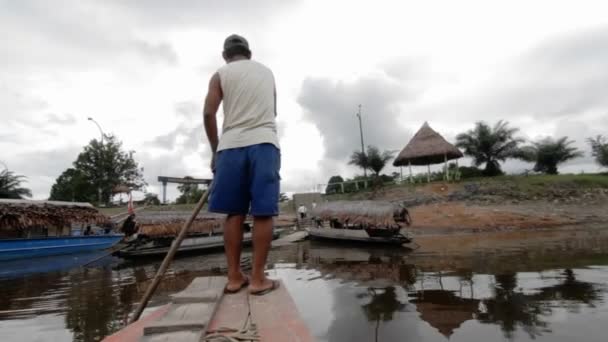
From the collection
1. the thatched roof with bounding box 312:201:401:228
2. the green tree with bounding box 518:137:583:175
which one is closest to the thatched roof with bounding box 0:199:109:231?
the thatched roof with bounding box 312:201:401:228

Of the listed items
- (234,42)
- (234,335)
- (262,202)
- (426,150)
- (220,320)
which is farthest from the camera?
(426,150)

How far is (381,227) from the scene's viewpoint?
1362cm

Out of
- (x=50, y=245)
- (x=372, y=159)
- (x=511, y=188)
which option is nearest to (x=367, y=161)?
(x=372, y=159)

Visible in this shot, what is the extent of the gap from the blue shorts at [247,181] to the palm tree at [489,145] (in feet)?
93.7

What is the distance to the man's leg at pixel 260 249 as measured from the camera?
2084mm

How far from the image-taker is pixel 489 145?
87.9 ft

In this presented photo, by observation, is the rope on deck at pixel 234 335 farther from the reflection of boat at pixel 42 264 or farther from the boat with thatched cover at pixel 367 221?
the boat with thatched cover at pixel 367 221

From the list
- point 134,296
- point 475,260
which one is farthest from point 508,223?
point 134,296

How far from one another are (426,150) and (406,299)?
75.5ft

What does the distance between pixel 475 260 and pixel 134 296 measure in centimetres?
739

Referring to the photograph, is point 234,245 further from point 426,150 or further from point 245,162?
point 426,150

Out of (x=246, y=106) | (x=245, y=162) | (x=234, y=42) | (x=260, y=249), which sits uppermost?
(x=234, y=42)

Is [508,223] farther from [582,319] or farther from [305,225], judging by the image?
[582,319]

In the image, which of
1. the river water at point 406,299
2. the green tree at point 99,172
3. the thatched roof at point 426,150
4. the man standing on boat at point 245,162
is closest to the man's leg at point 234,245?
the man standing on boat at point 245,162
